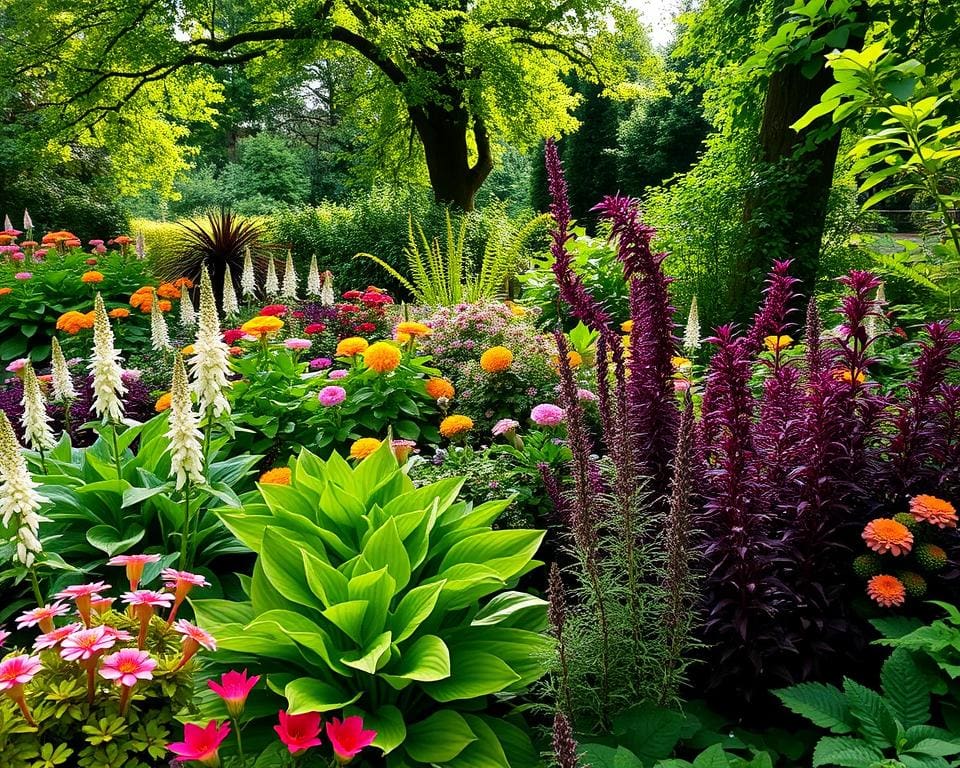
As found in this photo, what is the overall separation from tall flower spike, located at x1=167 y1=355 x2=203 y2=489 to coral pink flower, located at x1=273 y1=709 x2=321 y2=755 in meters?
0.78

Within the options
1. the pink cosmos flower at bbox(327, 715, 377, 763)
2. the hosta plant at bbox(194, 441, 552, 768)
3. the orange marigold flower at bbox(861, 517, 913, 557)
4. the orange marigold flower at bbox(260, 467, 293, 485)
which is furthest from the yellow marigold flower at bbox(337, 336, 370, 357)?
the orange marigold flower at bbox(861, 517, 913, 557)

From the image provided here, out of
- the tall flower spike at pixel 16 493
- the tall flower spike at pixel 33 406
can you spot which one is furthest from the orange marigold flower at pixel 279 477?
the tall flower spike at pixel 16 493

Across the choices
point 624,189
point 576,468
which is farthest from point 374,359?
point 624,189

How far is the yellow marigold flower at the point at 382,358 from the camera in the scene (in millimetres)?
3492

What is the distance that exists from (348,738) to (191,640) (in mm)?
512

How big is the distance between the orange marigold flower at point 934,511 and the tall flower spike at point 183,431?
2.05m

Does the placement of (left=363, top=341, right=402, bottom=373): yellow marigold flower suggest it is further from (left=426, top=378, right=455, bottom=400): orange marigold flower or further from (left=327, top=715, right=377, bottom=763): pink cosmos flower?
(left=327, top=715, right=377, bottom=763): pink cosmos flower

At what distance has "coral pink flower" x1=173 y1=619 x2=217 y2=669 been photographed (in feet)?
4.91

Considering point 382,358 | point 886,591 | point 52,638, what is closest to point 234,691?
point 52,638

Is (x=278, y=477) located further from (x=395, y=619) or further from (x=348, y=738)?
(x=348, y=738)

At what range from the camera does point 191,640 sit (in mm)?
1577

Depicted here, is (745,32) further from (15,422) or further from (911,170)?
(15,422)

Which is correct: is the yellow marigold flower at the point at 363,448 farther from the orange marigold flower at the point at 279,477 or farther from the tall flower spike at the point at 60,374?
the tall flower spike at the point at 60,374

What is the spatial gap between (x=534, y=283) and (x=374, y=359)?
338 centimetres
